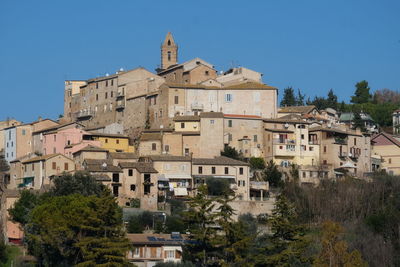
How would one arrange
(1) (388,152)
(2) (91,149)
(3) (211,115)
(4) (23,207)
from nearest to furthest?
(4) (23,207) → (2) (91,149) → (3) (211,115) → (1) (388,152)

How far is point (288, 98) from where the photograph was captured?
111m

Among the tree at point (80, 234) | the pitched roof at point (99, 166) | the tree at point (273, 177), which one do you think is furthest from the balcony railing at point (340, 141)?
the tree at point (80, 234)

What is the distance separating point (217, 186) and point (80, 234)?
18.2 m

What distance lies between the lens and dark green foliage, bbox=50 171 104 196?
213ft

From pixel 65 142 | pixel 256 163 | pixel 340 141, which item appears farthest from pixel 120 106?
pixel 340 141

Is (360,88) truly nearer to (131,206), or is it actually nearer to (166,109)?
(166,109)

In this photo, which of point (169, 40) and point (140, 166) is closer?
point (140, 166)

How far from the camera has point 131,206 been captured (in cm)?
6875

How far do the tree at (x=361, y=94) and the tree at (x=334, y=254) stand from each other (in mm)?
67714

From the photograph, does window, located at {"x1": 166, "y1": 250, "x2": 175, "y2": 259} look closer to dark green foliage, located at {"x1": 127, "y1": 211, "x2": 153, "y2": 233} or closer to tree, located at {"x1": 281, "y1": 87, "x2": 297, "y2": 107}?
dark green foliage, located at {"x1": 127, "y1": 211, "x2": 153, "y2": 233}

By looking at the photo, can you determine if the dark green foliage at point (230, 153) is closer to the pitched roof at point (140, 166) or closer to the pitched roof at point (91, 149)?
the pitched roof at point (140, 166)

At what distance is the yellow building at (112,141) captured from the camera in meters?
79.8

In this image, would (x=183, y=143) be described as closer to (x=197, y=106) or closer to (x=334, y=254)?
(x=197, y=106)

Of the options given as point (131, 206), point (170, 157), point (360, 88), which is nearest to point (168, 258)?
point (131, 206)
